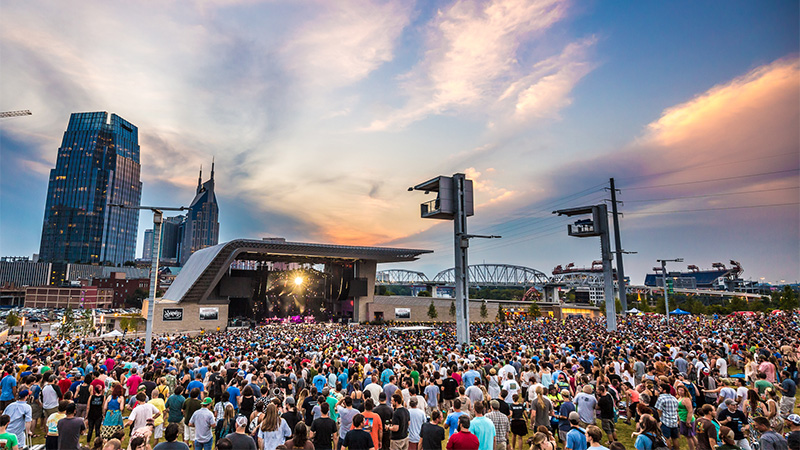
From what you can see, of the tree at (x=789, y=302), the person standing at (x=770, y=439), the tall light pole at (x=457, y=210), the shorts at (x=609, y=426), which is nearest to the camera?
the person standing at (x=770, y=439)

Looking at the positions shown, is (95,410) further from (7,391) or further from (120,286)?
(120,286)

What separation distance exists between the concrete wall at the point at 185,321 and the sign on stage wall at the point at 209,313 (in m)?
0.36

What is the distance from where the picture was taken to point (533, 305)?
7069cm

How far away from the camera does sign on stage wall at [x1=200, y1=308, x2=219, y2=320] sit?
52994mm

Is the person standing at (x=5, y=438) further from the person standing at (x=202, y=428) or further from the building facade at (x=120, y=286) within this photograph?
the building facade at (x=120, y=286)

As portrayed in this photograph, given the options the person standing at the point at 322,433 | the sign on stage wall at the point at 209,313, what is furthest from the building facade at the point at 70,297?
the person standing at the point at 322,433

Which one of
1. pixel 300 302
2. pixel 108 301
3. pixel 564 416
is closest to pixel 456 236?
pixel 564 416

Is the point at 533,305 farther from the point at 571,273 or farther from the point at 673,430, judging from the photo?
→ the point at 571,273

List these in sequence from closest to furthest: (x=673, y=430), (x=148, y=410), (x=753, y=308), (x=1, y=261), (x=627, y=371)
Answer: (x=148, y=410)
(x=673, y=430)
(x=627, y=371)
(x=753, y=308)
(x=1, y=261)

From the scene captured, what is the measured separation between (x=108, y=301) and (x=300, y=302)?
85161mm

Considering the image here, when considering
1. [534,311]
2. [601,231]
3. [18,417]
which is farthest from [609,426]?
[534,311]

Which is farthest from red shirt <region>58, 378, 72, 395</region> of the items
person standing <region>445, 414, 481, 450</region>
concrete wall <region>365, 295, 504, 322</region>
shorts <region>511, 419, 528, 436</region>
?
concrete wall <region>365, 295, 504, 322</region>

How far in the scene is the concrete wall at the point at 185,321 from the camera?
50531 millimetres

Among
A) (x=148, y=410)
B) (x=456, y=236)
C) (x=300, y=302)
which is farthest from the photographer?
(x=300, y=302)
